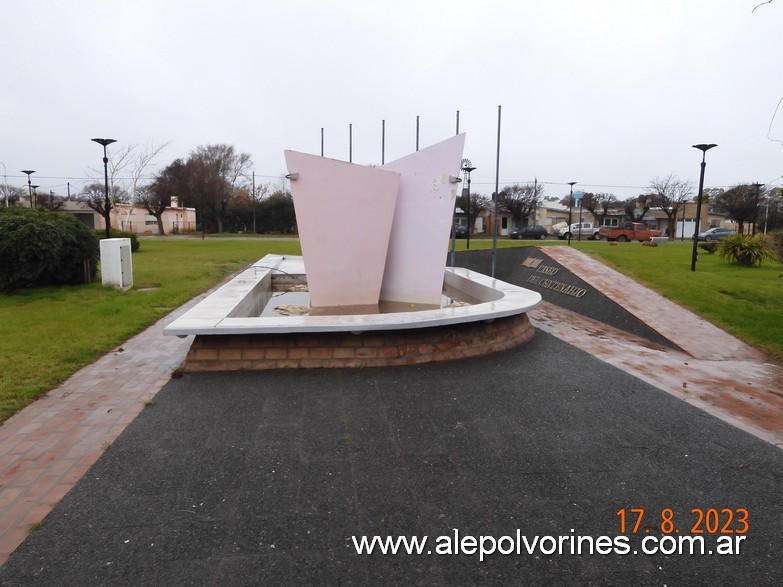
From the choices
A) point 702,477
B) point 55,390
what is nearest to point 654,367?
point 702,477

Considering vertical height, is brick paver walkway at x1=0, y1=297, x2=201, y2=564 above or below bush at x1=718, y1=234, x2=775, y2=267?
below

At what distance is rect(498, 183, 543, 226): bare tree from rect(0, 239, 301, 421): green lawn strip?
40.7 meters

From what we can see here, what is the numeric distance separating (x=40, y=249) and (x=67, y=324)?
340 centimetres

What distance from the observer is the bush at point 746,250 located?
576 inches

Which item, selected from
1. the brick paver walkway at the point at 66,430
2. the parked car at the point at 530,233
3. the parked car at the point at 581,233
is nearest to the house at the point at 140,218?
the parked car at the point at 530,233

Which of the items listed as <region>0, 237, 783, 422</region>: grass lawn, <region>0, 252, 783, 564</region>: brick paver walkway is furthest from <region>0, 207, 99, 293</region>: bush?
<region>0, 252, 783, 564</region>: brick paver walkway

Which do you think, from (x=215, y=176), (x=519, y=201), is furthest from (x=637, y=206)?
(x=215, y=176)

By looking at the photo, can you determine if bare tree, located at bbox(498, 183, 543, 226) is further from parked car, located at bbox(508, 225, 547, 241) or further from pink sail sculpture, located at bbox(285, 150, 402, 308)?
pink sail sculpture, located at bbox(285, 150, 402, 308)

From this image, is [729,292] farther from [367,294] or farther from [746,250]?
[367,294]

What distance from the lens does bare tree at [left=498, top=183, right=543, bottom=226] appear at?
49.7m

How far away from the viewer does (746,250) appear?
48.4 feet

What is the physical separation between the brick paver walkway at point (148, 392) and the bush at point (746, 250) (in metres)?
7.68

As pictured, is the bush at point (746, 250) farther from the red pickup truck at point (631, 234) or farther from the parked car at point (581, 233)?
the parked car at point (581, 233)

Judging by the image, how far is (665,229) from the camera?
52.6m
